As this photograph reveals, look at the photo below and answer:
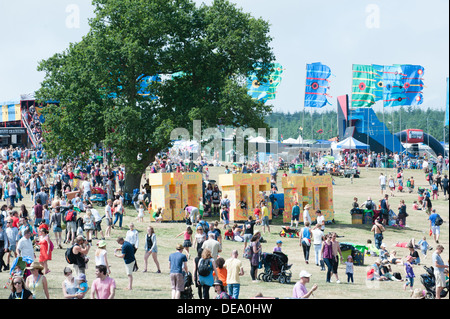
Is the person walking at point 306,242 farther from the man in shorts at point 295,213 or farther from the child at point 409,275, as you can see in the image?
the man in shorts at point 295,213

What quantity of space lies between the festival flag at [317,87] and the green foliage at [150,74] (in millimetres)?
18672

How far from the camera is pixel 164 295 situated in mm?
15836

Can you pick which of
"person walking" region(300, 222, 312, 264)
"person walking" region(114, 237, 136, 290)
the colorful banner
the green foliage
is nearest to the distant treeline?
the colorful banner

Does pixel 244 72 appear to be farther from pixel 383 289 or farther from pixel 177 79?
pixel 383 289

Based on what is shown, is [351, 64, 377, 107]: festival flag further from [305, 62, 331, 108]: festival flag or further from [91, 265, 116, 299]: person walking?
[91, 265, 116, 299]: person walking

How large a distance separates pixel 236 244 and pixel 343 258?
4821 millimetres

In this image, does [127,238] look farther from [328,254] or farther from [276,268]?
[328,254]

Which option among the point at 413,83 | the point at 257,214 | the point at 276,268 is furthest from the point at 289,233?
the point at 413,83

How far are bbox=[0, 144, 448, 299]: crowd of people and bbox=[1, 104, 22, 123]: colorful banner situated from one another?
28785 millimetres

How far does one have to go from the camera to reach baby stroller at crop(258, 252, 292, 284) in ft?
60.6

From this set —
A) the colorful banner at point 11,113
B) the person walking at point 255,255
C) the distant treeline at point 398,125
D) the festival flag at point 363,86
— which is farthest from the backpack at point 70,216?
the distant treeline at point 398,125

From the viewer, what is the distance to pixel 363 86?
5872 centimetres

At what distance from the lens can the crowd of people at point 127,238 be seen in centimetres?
1291
